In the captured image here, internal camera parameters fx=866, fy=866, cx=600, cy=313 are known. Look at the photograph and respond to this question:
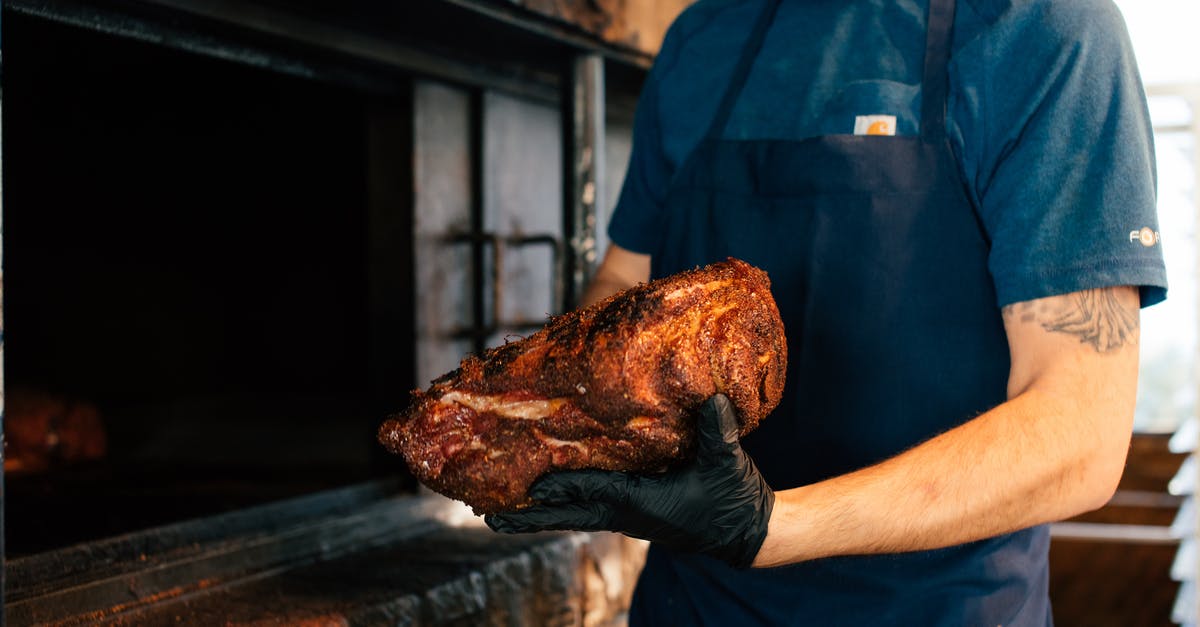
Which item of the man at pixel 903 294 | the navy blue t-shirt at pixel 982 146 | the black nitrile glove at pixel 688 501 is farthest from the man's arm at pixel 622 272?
the black nitrile glove at pixel 688 501

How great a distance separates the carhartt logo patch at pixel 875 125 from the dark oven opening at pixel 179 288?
1.59 metres

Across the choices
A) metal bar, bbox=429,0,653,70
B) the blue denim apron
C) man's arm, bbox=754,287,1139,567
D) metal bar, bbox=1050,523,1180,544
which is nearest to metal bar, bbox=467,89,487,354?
metal bar, bbox=429,0,653,70

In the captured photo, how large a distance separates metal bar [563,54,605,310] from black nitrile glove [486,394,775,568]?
5.17 feet

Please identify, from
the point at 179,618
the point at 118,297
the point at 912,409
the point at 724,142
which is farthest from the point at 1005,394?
the point at 118,297

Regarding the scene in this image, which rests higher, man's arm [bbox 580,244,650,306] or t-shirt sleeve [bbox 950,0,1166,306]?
t-shirt sleeve [bbox 950,0,1166,306]

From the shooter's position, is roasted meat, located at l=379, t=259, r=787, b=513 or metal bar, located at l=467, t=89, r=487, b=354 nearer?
roasted meat, located at l=379, t=259, r=787, b=513

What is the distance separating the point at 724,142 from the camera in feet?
6.10

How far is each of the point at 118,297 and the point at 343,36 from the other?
3.22 m

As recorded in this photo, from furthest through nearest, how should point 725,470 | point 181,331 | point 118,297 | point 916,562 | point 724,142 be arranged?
point 181,331
point 118,297
point 724,142
point 916,562
point 725,470

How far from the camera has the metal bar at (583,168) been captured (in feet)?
9.14

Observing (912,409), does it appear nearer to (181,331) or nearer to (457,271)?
(457,271)

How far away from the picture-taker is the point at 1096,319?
133cm

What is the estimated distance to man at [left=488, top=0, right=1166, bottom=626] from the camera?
1.28 metres

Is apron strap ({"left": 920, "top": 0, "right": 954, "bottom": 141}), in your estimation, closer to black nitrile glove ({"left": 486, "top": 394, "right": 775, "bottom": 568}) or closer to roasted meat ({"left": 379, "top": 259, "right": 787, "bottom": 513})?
roasted meat ({"left": 379, "top": 259, "right": 787, "bottom": 513})
